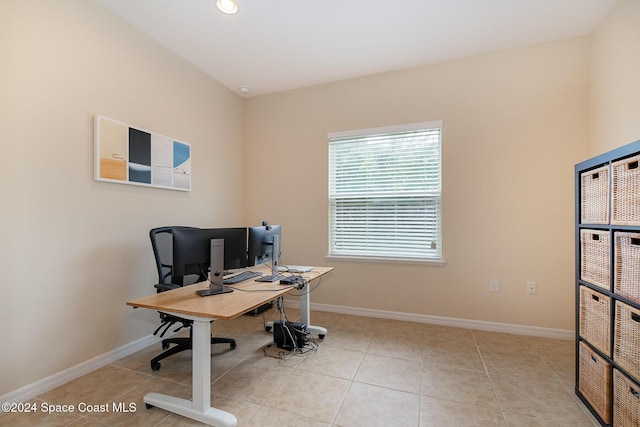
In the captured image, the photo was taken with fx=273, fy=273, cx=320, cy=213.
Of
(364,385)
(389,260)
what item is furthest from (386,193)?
(364,385)

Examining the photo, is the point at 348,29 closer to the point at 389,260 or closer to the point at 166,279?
the point at 389,260

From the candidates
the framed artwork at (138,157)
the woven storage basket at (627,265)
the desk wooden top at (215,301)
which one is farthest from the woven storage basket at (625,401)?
the framed artwork at (138,157)

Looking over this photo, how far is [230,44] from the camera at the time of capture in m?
2.71

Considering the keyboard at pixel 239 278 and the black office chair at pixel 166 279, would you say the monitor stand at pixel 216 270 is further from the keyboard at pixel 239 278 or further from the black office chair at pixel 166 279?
the black office chair at pixel 166 279

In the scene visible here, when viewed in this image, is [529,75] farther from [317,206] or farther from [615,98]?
[317,206]

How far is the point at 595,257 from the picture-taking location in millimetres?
1649

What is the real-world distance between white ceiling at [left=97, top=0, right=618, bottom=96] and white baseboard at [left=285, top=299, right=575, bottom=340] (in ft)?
9.34

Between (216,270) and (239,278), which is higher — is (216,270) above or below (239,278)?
above

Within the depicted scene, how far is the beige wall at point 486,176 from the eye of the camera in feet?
8.77

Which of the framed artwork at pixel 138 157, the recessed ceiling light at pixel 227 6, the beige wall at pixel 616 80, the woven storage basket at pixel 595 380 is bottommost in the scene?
the woven storage basket at pixel 595 380

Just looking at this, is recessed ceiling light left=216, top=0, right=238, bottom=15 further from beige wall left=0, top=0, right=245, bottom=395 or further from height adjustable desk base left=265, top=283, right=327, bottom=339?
height adjustable desk base left=265, top=283, right=327, bottom=339

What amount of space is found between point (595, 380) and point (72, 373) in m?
3.50

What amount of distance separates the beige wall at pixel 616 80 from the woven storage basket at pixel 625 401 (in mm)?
1692

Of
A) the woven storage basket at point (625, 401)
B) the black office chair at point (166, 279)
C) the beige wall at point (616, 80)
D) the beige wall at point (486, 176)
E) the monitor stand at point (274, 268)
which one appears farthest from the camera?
the beige wall at point (486, 176)
